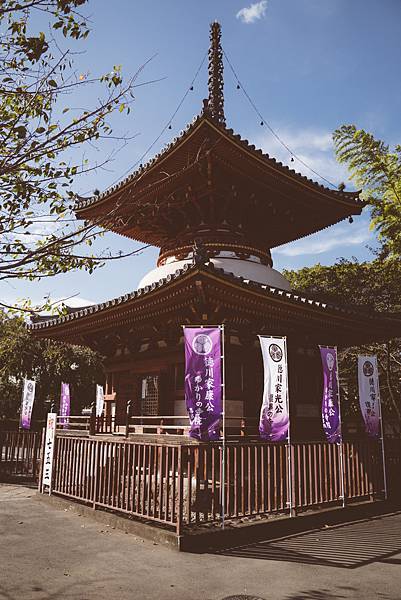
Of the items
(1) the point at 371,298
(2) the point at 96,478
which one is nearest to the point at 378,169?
(1) the point at 371,298

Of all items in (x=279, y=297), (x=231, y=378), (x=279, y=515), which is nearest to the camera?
(x=279, y=515)

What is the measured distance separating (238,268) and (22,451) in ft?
27.2

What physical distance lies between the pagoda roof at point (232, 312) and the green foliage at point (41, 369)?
1263cm

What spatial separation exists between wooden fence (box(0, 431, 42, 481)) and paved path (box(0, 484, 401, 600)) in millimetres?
5629

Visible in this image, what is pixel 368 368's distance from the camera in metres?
10.3

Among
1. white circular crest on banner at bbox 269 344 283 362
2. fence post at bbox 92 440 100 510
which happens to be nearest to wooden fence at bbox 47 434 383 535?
fence post at bbox 92 440 100 510

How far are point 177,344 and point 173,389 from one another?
1157 mm

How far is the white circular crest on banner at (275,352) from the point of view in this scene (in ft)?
27.2

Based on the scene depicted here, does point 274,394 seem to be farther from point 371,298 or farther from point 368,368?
point 371,298

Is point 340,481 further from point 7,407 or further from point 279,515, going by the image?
point 7,407

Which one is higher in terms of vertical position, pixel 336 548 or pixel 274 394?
pixel 274 394

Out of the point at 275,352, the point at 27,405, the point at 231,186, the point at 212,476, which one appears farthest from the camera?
A: the point at 27,405

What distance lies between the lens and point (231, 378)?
35.7 ft

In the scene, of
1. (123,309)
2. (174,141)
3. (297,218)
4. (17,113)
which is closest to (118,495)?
(123,309)
